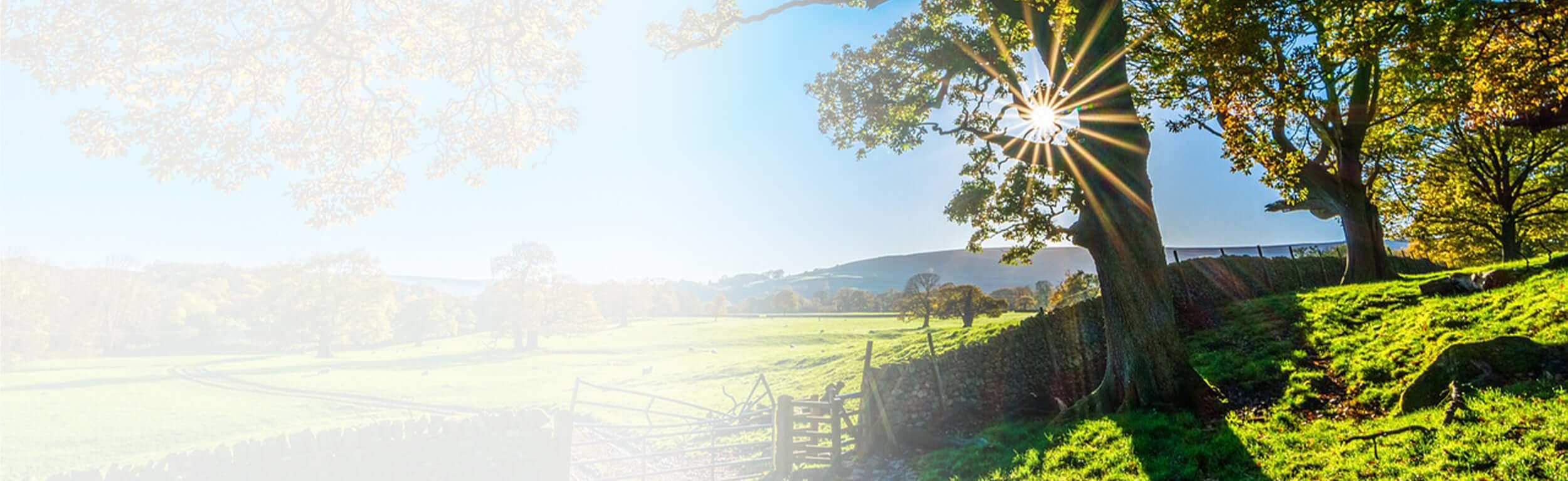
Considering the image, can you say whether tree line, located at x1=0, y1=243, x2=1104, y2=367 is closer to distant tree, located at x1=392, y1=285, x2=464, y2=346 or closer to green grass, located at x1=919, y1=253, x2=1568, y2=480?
distant tree, located at x1=392, y1=285, x2=464, y2=346

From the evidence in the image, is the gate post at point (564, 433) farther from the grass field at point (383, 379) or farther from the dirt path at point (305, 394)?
the dirt path at point (305, 394)

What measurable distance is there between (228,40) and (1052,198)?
15850mm

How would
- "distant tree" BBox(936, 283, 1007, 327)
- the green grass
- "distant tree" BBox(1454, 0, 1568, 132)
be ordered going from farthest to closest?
"distant tree" BBox(936, 283, 1007, 327)
"distant tree" BBox(1454, 0, 1568, 132)
the green grass

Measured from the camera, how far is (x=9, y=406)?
33.0m

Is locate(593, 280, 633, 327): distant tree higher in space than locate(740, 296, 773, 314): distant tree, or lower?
higher

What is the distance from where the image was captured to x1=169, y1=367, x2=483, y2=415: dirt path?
40188mm

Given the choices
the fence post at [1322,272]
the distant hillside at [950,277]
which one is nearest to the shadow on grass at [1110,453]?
the fence post at [1322,272]

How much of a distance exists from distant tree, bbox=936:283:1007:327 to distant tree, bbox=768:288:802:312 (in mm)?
67611

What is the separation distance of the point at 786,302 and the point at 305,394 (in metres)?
92.7

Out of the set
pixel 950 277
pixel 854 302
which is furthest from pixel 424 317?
pixel 950 277

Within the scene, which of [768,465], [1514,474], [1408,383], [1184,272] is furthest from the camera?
[1184,272]

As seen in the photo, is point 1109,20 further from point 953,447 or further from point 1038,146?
point 953,447

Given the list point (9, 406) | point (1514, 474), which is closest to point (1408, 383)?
point (1514, 474)

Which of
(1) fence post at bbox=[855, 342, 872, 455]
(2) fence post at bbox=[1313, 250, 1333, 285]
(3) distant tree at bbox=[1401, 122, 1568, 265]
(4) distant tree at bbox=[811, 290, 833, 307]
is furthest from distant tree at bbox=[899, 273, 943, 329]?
(4) distant tree at bbox=[811, 290, 833, 307]
